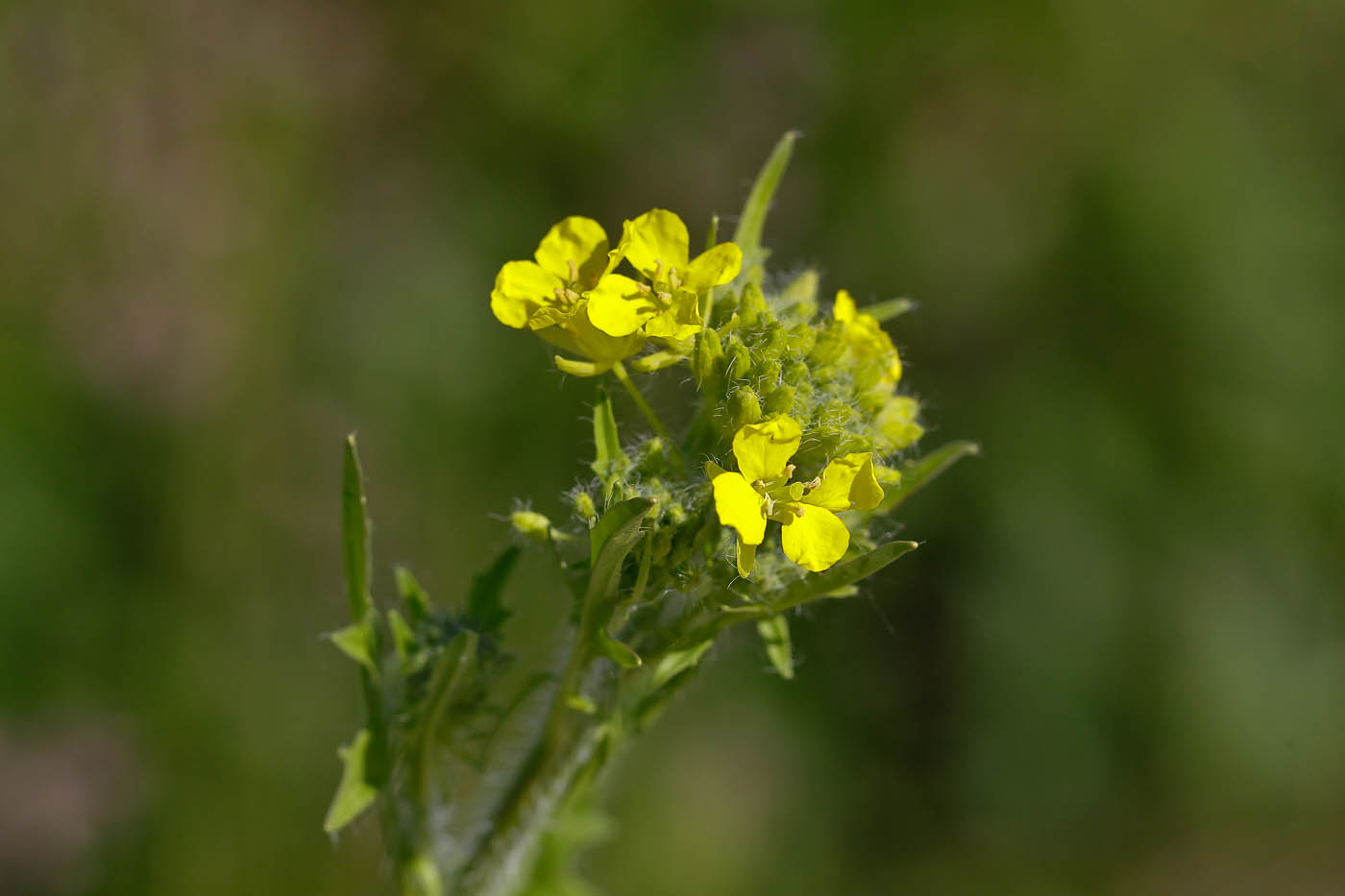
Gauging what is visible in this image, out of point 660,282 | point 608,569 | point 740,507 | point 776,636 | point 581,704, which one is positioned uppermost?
point 660,282

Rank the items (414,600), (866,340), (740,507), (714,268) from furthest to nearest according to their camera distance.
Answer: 1. (414,600)
2. (866,340)
3. (714,268)
4. (740,507)

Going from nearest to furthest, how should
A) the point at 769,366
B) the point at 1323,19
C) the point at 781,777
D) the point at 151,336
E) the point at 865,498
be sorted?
the point at 865,498 < the point at 769,366 < the point at 151,336 < the point at 781,777 < the point at 1323,19

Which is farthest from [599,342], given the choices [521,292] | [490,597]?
[490,597]

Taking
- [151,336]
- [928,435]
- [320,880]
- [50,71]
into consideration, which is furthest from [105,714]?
[928,435]

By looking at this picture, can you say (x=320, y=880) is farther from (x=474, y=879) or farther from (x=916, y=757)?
(x=916, y=757)

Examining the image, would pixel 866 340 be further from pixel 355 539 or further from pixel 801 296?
pixel 355 539

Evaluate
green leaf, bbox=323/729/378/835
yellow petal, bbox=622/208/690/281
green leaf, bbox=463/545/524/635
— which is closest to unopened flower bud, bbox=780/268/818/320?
yellow petal, bbox=622/208/690/281
